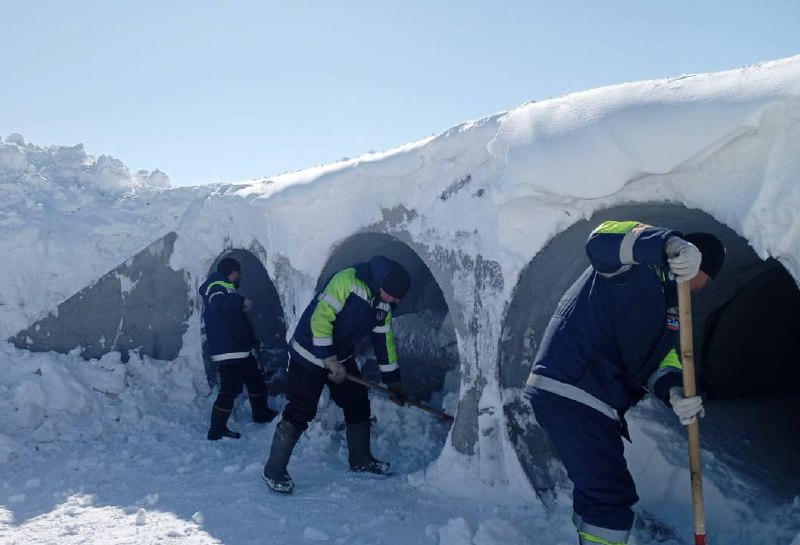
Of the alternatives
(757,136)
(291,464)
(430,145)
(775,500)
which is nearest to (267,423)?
(291,464)

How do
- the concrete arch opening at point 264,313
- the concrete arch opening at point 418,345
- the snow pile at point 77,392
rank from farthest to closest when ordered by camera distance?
the concrete arch opening at point 264,313, the snow pile at point 77,392, the concrete arch opening at point 418,345

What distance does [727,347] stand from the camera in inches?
210

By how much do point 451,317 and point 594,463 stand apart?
85.8 inches

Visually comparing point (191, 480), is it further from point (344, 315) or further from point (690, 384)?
point (690, 384)

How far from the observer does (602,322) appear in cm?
261

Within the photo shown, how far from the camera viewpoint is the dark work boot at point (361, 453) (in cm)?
460

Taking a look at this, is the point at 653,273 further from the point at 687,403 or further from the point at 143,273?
the point at 143,273

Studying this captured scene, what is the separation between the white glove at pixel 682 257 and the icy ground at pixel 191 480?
133cm

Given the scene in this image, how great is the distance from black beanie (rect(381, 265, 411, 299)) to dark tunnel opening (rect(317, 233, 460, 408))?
104cm

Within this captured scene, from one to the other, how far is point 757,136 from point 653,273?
74cm

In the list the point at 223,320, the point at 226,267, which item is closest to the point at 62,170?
the point at 226,267

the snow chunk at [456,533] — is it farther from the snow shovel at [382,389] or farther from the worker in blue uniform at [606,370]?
the snow shovel at [382,389]

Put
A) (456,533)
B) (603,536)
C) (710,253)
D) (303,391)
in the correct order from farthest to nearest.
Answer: (303,391) → (456,533) → (710,253) → (603,536)

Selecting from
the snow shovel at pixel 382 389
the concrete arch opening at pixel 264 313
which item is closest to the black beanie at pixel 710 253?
the snow shovel at pixel 382 389
